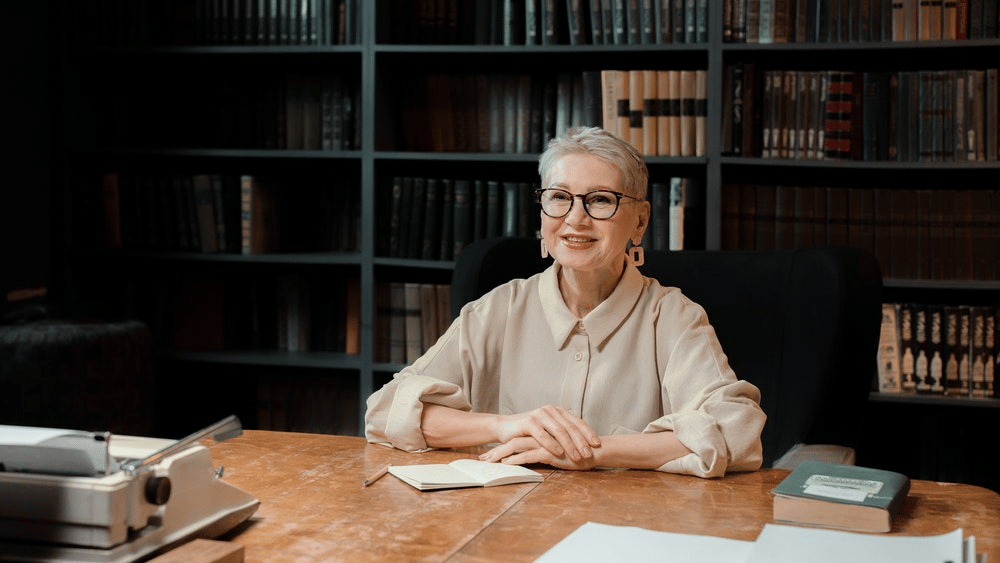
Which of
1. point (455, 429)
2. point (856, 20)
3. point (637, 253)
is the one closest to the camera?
point (455, 429)

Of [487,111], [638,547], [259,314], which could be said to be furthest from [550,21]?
[638,547]

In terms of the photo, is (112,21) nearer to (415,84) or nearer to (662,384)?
(415,84)

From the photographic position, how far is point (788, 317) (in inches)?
76.6

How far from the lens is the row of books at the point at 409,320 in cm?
326

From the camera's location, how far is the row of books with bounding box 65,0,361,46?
324 centimetres

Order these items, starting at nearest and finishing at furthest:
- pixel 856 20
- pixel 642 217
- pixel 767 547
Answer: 1. pixel 767 547
2. pixel 642 217
3. pixel 856 20

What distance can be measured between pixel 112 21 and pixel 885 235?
2.52m

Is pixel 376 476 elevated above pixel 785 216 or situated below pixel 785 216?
below

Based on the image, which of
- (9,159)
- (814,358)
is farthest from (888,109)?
(9,159)

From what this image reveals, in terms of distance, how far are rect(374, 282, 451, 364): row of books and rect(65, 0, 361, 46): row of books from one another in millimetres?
808

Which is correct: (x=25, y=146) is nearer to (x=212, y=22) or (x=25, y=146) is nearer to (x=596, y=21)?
(x=212, y=22)

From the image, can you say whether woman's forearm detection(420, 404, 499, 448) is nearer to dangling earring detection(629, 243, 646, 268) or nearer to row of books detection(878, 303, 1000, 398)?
dangling earring detection(629, 243, 646, 268)

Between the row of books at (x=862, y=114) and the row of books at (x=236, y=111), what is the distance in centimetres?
123

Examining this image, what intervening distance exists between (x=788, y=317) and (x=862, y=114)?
1253mm
